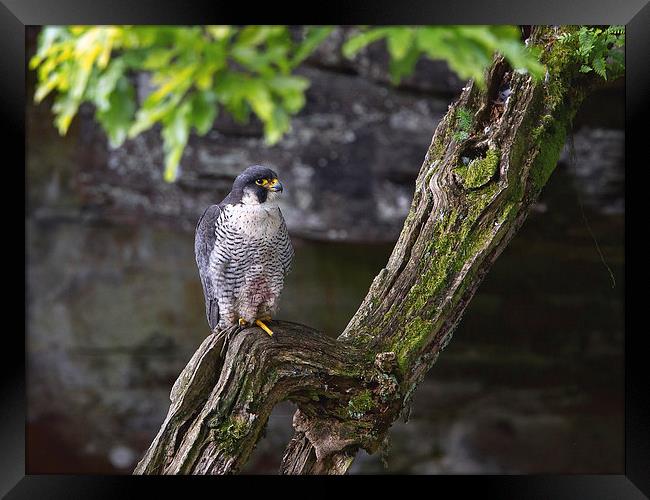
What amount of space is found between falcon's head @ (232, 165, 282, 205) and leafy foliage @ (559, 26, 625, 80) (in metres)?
1.38

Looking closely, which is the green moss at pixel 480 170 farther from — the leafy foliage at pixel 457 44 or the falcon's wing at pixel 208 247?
the falcon's wing at pixel 208 247

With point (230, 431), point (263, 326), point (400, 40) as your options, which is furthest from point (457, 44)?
point (230, 431)

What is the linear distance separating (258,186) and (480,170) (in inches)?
35.4

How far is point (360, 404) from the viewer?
A: 2.85 metres

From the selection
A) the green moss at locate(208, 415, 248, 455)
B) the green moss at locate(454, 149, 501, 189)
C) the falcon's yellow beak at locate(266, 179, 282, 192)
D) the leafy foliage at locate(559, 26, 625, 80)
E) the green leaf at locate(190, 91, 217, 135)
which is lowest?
the green moss at locate(208, 415, 248, 455)

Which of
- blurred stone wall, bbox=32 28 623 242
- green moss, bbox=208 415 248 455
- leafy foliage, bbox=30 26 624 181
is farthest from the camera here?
blurred stone wall, bbox=32 28 623 242

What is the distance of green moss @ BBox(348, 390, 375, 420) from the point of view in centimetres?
284

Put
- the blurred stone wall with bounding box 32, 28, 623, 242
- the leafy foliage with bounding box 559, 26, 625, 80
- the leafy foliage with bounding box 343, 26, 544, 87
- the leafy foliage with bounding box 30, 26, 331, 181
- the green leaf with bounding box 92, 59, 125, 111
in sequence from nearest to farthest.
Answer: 1. the leafy foliage with bounding box 343, 26, 544, 87
2. the leafy foliage with bounding box 30, 26, 331, 181
3. the green leaf with bounding box 92, 59, 125, 111
4. the leafy foliage with bounding box 559, 26, 625, 80
5. the blurred stone wall with bounding box 32, 28, 623, 242

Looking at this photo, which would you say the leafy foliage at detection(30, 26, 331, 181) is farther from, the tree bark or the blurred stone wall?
the blurred stone wall

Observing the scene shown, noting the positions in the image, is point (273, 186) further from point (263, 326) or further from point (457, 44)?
point (457, 44)

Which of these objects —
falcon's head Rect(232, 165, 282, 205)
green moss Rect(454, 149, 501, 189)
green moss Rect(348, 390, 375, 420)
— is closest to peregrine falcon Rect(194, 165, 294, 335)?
falcon's head Rect(232, 165, 282, 205)

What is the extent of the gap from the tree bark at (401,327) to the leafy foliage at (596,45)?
0.13 feet
